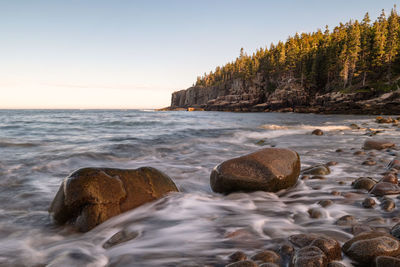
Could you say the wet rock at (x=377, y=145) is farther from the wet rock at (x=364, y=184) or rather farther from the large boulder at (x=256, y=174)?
the large boulder at (x=256, y=174)

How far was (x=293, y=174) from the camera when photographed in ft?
15.6

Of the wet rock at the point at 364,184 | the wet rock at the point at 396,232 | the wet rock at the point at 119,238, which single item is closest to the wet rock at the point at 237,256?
the wet rock at the point at 119,238

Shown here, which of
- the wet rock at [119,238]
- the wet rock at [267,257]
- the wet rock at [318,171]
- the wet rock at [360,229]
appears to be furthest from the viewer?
the wet rock at [318,171]

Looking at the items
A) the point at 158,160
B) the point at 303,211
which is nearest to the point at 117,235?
the point at 303,211

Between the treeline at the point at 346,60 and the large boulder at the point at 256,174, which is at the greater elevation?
the treeline at the point at 346,60

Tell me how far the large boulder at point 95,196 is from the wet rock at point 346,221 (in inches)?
109

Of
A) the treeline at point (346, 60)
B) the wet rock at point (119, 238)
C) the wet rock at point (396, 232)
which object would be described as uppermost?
the treeline at point (346, 60)

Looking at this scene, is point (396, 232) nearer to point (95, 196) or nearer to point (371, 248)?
point (371, 248)

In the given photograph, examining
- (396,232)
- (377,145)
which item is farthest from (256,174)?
(377,145)

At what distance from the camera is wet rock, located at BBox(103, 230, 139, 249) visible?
9.13 ft

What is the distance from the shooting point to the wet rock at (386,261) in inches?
68.5

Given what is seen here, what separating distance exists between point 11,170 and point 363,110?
46213mm

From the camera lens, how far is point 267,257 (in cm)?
213

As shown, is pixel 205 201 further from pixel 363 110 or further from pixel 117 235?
pixel 363 110
